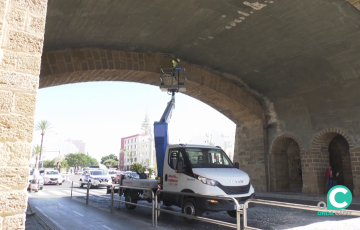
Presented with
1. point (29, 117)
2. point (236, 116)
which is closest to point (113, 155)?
point (236, 116)

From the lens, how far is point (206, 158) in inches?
323

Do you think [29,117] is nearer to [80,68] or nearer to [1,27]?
[1,27]

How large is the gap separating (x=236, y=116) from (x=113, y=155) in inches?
4712

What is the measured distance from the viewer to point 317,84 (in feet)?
39.0

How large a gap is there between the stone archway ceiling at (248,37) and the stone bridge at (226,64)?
4 cm

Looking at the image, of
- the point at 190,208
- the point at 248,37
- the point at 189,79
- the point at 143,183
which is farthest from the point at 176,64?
the point at 190,208

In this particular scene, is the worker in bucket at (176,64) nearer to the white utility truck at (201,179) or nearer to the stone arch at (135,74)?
the stone arch at (135,74)

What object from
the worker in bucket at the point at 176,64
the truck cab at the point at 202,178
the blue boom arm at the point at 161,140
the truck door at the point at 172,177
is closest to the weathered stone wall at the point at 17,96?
the truck cab at the point at 202,178

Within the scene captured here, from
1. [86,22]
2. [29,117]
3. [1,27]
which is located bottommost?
[29,117]

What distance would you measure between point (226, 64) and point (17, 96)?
34.6 feet

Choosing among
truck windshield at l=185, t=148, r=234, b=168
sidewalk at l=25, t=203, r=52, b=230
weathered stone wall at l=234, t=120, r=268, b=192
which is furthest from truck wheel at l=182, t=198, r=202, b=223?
weathered stone wall at l=234, t=120, r=268, b=192

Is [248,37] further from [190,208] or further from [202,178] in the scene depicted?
[190,208]

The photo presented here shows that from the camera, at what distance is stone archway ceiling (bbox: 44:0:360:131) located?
7.91 metres

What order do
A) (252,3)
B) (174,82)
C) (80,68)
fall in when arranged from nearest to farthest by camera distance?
(252,3), (80,68), (174,82)
